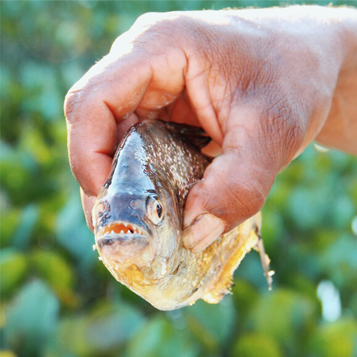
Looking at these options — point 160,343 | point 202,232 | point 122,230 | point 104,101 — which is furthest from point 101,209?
point 160,343

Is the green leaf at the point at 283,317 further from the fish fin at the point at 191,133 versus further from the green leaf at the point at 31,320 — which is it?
the fish fin at the point at 191,133

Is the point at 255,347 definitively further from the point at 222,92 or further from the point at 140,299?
the point at 222,92

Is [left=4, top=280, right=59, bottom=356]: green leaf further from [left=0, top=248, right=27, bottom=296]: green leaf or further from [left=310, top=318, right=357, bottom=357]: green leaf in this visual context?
[left=310, top=318, right=357, bottom=357]: green leaf

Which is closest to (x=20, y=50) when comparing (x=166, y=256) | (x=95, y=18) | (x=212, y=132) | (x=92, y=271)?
(x=95, y=18)

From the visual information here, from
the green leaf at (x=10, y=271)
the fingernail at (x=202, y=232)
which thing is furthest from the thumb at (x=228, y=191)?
the green leaf at (x=10, y=271)

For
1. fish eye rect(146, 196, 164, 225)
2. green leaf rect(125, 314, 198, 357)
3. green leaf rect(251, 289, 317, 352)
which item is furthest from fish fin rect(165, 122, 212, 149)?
green leaf rect(251, 289, 317, 352)

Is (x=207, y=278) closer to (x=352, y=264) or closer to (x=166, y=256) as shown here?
(x=166, y=256)
